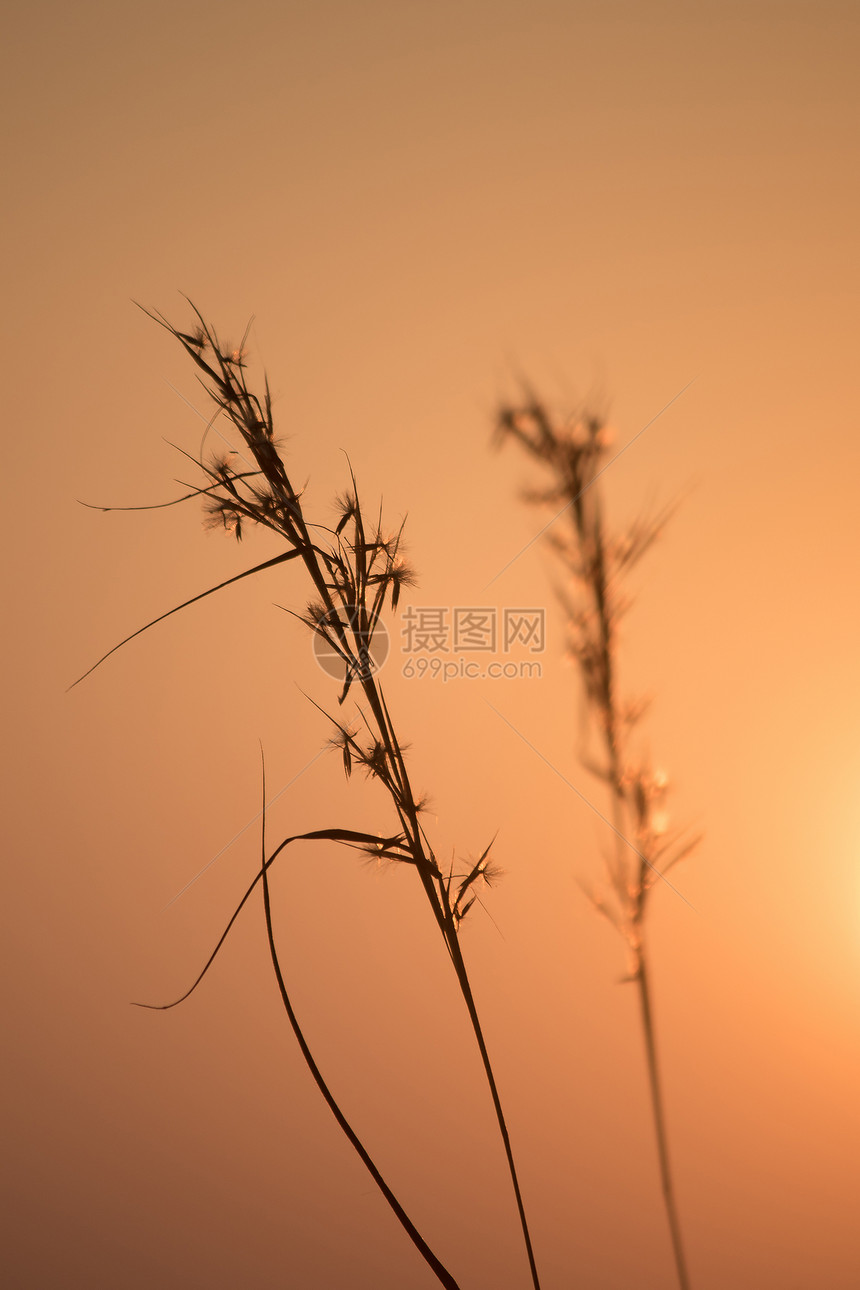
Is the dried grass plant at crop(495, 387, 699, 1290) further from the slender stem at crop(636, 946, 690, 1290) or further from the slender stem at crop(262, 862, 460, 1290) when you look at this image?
the slender stem at crop(262, 862, 460, 1290)

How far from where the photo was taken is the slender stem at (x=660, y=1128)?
0.87 m

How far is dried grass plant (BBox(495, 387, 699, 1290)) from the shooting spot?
0.82 metres

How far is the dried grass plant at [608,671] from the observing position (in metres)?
0.82

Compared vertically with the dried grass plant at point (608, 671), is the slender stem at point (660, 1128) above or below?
below

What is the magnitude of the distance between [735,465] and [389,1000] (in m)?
0.74

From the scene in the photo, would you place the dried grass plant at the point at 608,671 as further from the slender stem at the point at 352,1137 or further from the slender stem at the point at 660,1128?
the slender stem at the point at 352,1137

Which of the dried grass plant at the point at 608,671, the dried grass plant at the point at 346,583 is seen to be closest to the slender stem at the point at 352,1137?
the dried grass plant at the point at 346,583

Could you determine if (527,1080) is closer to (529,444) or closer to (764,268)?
(529,444)

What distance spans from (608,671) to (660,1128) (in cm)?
52

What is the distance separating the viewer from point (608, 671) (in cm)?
80

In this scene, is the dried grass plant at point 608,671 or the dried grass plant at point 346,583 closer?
the dried grass plant at point 346,583

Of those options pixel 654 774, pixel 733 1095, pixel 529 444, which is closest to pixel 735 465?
pixel 529 444

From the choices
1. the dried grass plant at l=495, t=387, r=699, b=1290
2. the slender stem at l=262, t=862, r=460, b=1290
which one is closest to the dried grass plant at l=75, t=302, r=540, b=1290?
the slender stem at l=262, t=862, r=460, b=1290

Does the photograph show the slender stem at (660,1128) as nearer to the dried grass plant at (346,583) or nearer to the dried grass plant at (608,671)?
the dried grass plant at (608,671)
